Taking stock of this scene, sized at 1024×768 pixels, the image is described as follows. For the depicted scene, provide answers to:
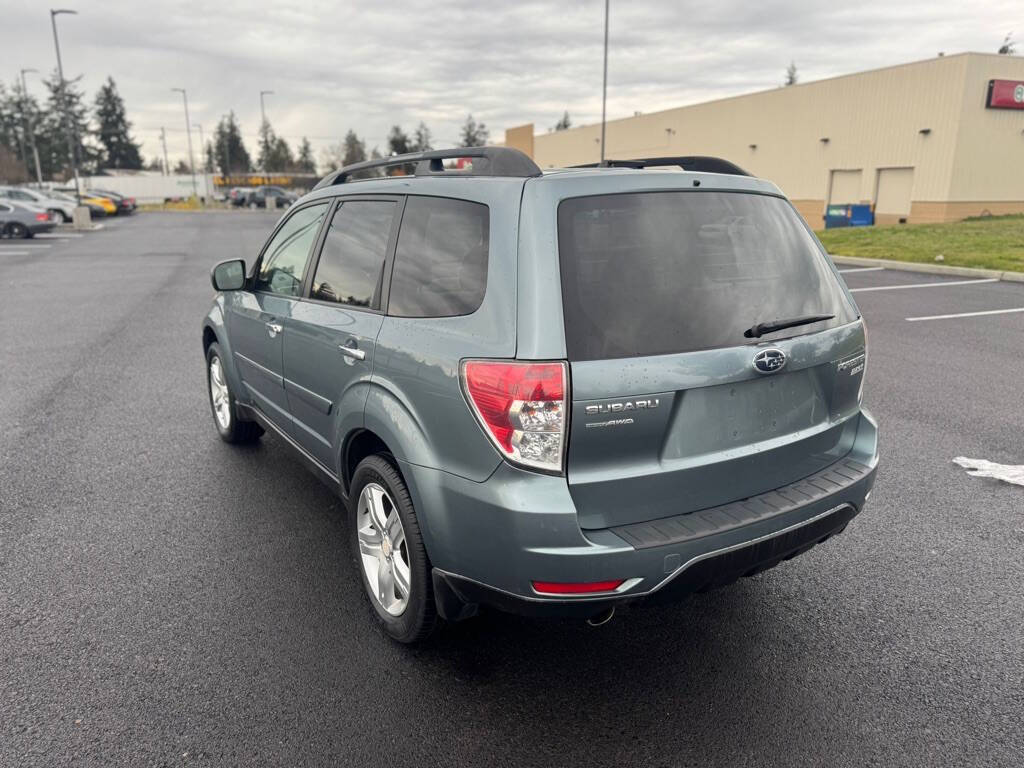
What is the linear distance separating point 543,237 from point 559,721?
64.1 inches

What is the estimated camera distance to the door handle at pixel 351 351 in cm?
306

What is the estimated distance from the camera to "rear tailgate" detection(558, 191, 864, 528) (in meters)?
2.40

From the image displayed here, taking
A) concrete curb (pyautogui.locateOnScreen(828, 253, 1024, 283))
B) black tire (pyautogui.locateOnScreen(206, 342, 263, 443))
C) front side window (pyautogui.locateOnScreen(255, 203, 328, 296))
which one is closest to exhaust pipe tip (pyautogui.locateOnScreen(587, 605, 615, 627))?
front side window (pyautogui.locateOnScreen(255, 203, 328, 296))

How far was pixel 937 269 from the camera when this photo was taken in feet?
50.0

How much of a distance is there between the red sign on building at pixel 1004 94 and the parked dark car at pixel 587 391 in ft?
99.7

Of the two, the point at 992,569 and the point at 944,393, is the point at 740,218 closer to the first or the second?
the point at 992,569

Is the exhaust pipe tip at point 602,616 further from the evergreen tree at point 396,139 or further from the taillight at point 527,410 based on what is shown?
the evergreen tree at point 396,139

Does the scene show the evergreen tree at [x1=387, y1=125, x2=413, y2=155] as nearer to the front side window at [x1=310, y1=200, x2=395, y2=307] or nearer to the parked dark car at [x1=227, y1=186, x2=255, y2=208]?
the parked dark car at [x1=227, y1=186, x2=255, y2=208]

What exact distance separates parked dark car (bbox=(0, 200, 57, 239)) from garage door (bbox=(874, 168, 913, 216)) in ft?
106

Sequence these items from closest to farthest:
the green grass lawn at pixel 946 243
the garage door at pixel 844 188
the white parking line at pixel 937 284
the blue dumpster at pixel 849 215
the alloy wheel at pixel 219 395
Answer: the alloy wheel at pixel 219 395, the white parking line at pixel 937 284, the green grass lawn at pixel 946 243, the blue dumpster at pixel 849 215, the garage door at pixel 844 188

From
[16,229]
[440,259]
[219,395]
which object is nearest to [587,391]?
[440,259]

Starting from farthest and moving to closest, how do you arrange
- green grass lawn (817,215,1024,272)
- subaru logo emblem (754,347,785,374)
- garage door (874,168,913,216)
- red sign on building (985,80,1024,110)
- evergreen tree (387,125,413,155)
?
evergreen tree (387,125,413,155) → garage door (874,168,913,216) → red sign on building (985,80,1024,110) → green grass lawn (817,215,1024,272) → subaru logo emblem (754,347,785,374)

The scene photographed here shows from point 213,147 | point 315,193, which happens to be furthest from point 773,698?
point 213,147

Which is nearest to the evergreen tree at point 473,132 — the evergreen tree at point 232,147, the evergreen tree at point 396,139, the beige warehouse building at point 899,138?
the evergreen tree at point 396,139
